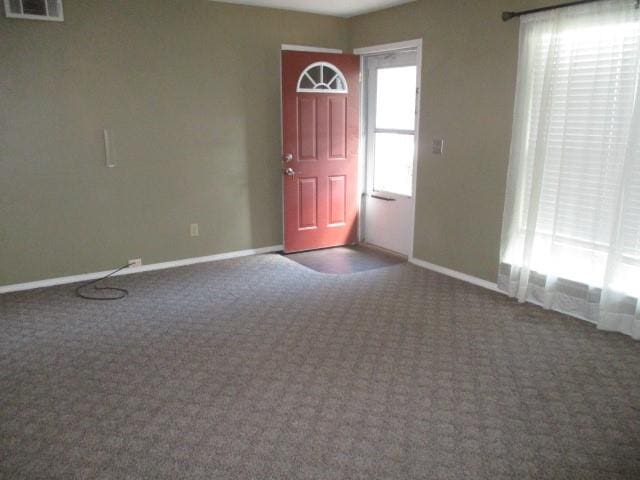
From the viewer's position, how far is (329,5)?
4.78 metres

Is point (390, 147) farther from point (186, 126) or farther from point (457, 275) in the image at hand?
point (186, 126)

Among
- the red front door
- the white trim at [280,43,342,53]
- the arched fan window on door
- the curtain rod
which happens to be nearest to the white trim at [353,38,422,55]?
the red front door

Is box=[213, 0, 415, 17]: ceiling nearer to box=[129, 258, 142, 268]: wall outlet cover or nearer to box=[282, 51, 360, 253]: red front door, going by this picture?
box=[282, 51, 360, 253]: red front door

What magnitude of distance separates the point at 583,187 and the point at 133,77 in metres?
3.63

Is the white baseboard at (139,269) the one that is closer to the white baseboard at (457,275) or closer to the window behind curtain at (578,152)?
the white baseboard at (457,275)

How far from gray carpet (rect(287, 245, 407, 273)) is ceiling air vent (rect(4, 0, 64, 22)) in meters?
2.88

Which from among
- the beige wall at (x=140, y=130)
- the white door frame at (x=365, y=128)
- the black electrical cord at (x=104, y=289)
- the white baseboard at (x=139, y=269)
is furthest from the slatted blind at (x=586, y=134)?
the black electrical cord at (x=104, y=289)

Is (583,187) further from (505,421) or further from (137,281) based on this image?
(137,281)

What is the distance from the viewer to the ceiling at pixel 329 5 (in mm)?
4629

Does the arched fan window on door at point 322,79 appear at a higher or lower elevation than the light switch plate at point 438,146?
higher

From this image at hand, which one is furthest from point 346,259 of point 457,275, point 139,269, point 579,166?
point 579,166

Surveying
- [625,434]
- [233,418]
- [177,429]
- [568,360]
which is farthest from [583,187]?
[177,429]

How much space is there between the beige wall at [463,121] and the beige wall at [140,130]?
131 cm

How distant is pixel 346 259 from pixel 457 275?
3.76 feet
